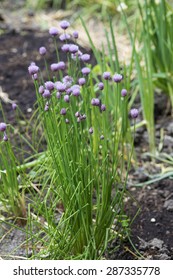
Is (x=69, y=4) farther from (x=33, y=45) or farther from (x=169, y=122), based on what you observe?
(x=169, y=122)

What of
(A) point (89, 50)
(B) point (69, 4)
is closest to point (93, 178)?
(A) point (89, 50)

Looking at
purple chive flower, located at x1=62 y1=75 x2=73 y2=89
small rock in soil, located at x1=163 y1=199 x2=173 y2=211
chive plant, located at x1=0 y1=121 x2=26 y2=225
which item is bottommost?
small rock in soil, located at x1=163 y1=199 x2=173 y2=211

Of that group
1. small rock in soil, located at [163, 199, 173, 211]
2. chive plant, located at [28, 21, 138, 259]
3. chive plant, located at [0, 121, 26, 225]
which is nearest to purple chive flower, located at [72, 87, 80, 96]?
chive plant, located at [28, 21, 138, 259]

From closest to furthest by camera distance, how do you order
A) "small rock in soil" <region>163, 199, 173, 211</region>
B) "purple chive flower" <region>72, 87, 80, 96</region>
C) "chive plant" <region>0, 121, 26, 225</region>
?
1. "purple chive flower" <region>72, 87, 80, 96</region>
2. "chive plant" <region>0, 121, 26, 225</region>
3. "small rock in soil" <region>163, 199, 173, 211</region>

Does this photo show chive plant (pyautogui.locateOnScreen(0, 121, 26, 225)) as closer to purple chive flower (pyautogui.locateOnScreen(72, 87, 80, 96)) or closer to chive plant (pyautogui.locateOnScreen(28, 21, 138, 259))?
chive plant (pyautogui.locateOnScreen(28, 21, 138, 259))

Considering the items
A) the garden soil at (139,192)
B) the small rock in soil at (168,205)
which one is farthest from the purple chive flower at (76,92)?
the small rock in soil at (168,205)

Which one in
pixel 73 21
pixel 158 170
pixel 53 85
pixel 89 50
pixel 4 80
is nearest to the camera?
pixel 53 85

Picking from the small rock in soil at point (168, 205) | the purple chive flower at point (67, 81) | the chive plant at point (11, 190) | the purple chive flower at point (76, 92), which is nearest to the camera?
the purple chive flower at point (76, 92)

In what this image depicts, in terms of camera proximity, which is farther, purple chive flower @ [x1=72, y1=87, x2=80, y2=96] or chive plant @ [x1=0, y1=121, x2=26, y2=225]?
chive plant @ [x1=0, y1=121, x2=26, y2=225]

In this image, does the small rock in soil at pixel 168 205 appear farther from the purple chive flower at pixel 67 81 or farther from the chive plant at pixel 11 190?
the purple chive flower at pixel 67 81
